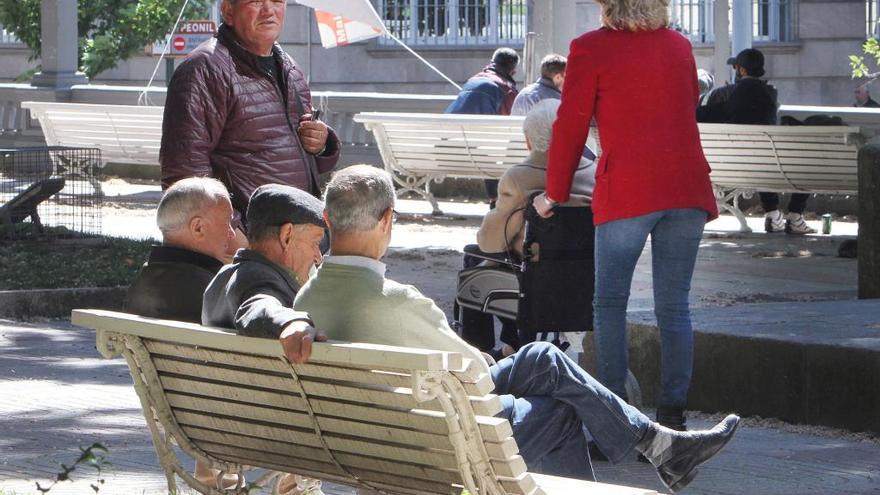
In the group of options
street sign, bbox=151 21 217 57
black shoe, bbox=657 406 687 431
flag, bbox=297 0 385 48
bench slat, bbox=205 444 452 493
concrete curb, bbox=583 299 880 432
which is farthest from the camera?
street sign, bbox=151 21 217 57

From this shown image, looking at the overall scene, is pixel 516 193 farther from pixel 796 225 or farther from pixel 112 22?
pixel 112 22

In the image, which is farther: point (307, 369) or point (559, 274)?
point (559, 274)

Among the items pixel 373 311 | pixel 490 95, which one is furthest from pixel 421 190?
pixel 373 311

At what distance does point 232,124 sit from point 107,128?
46.3 ft

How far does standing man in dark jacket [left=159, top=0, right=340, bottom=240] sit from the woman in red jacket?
0.98 meters

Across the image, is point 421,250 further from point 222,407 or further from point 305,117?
point 222,407

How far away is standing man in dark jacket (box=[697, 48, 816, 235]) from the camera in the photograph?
1576cm

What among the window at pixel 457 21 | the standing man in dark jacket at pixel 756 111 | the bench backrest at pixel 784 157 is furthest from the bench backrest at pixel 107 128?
the window at pixel 457 21

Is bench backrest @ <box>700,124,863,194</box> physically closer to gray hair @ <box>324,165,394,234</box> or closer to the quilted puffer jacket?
the quilted puffer jacket

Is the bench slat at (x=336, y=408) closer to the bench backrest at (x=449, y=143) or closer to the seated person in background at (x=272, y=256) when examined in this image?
the seated person in background at (x=272, y=256)

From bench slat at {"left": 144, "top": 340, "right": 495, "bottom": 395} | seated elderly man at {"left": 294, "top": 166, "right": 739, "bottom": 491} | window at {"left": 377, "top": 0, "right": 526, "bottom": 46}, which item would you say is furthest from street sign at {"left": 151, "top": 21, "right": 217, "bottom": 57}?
bench slat at {"left": 144, "top": 340, "right": 495, "bottom": 395}

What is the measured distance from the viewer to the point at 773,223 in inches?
635

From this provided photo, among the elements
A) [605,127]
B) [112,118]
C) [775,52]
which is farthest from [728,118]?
[775,52]

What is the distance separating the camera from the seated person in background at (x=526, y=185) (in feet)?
24.5
